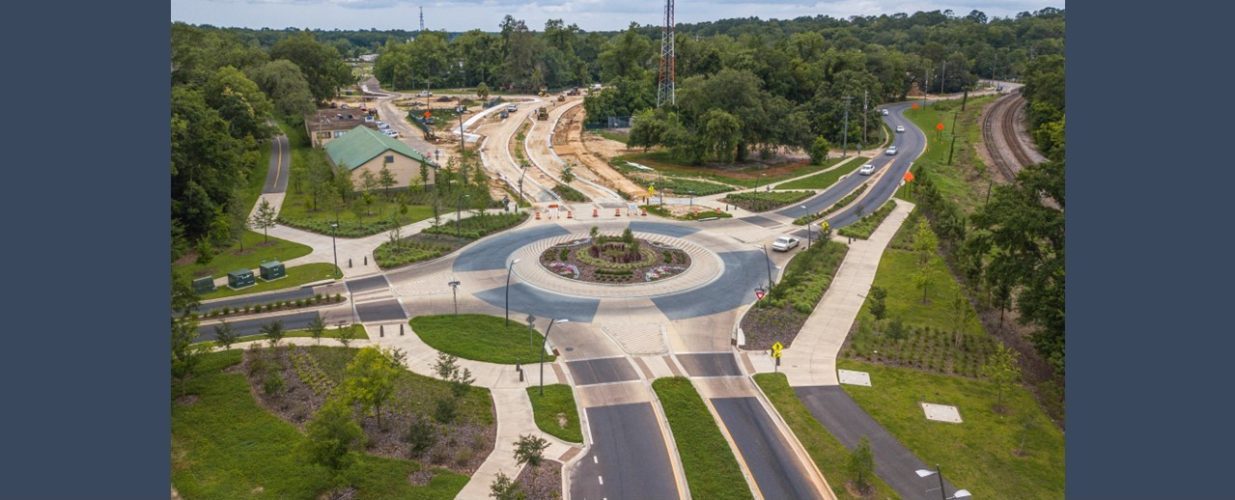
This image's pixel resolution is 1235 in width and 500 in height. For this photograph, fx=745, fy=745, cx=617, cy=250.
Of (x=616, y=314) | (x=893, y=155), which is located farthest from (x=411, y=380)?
(x=893, y=155)

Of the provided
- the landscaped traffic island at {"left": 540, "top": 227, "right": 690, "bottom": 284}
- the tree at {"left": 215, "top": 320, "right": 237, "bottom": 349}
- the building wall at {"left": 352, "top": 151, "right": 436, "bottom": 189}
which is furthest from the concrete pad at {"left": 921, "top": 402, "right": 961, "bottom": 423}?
the building wall at {"left": 352, "top": 151, "right": 436, "bottom": 189}

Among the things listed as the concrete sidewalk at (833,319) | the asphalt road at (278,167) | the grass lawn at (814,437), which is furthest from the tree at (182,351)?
the asphalt road at (278,167)

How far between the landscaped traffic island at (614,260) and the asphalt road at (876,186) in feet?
64.0

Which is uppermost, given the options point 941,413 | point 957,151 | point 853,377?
point 957,151

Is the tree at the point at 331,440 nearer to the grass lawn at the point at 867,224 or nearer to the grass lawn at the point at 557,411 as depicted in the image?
the grass lawn at the point at 557,411

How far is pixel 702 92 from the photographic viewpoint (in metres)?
97.2

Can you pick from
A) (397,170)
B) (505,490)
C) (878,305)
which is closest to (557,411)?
(505,490)

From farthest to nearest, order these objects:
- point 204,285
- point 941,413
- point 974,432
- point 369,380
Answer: point 204,285 → point 941,413 → point 974,432 → point 369,380

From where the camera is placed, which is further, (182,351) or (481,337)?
(481,337)

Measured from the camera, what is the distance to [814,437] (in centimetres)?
3353

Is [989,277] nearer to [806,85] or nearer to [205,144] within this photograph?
[205,144]

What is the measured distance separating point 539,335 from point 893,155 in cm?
7758

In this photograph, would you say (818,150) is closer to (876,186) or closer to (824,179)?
(824,179)

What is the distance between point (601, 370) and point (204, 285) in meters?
29.4
